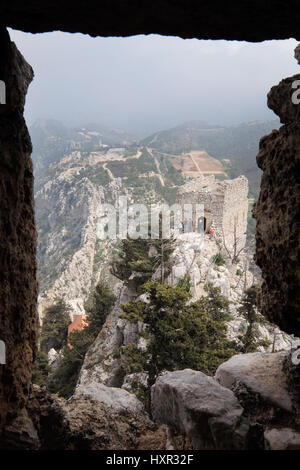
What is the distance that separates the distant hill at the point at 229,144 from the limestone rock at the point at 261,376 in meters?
47.7

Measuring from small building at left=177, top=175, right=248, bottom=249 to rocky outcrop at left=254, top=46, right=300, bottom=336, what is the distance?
1456cm

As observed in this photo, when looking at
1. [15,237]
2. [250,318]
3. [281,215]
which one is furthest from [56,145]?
[281,215]

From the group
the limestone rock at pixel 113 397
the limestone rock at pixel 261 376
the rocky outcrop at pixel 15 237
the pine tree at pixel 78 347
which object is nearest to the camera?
the rocky outcrop at pixel 15 237

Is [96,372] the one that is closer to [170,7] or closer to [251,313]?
[251,313]

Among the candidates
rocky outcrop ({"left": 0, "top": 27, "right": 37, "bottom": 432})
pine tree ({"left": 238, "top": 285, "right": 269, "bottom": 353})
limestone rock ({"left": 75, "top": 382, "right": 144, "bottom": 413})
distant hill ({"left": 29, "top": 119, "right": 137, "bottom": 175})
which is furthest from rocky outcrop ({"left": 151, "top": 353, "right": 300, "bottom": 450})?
distant hill ({"left": 29, "top": 119, "right": 137, "bottom": 175})

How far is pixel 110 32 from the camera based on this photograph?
280 cm

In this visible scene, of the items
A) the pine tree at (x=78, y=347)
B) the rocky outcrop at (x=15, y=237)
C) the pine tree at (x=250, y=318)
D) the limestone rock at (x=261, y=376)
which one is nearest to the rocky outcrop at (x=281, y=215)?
the limestone rock at (x=261, y=376)

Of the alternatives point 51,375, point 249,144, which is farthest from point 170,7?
point 249,144

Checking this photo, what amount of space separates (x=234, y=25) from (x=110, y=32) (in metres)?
1.09

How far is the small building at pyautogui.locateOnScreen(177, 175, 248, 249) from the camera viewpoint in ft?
59.2

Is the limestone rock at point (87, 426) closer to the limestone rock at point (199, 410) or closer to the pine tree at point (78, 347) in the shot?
the limestone rock at point (199, 410)

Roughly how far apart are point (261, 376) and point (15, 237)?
3.89 meters

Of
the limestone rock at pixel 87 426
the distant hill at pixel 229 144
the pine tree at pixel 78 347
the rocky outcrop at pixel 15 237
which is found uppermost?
the distant hill at pixel 229 144

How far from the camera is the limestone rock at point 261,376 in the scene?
4062 mm
